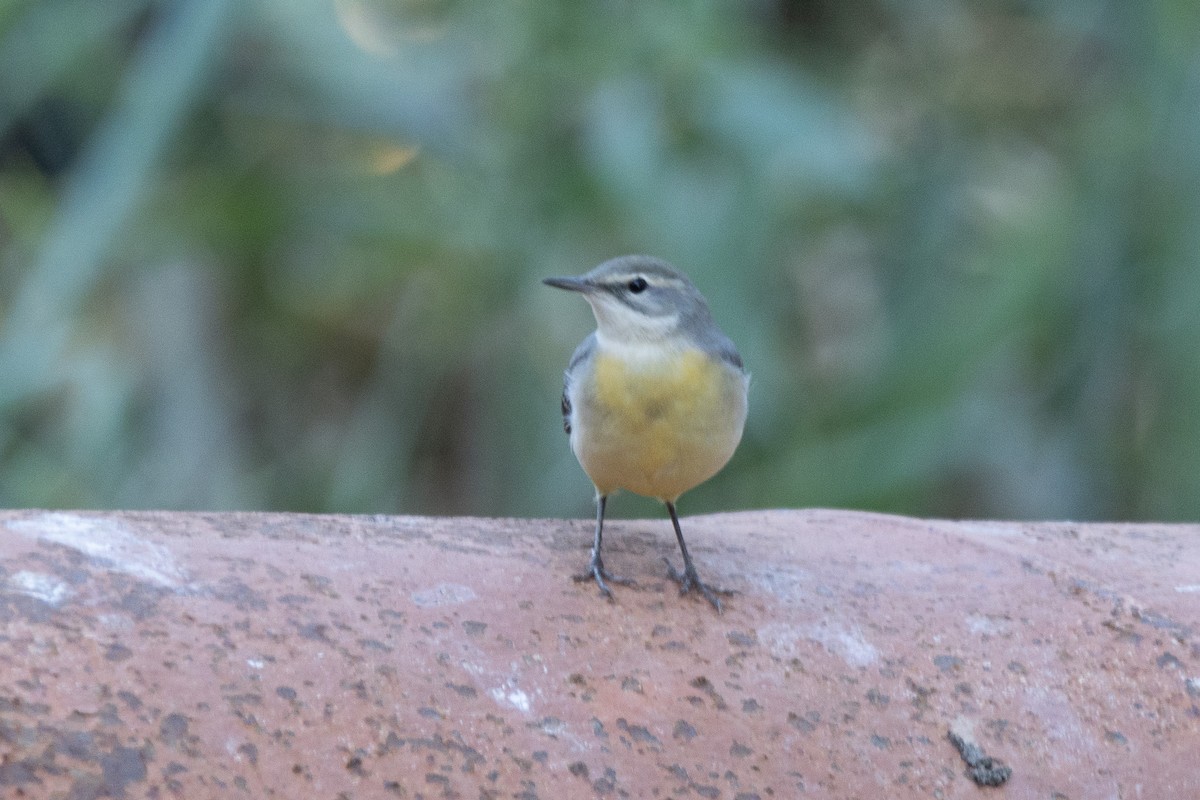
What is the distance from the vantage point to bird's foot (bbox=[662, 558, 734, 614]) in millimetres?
2459

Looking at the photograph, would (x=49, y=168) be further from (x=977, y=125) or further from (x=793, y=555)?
(x=793, y=555)

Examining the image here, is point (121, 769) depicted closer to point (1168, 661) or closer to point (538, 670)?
point (538, 670)

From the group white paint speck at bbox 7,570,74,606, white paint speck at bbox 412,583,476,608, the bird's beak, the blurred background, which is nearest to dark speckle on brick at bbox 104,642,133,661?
white paint speck at bbox 7,570,74,606

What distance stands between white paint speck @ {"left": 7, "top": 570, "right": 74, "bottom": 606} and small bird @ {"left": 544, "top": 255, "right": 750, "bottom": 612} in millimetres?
1230

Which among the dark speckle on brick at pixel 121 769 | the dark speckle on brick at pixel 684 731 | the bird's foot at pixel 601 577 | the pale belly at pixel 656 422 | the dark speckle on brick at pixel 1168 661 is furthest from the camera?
the pale belly at pixel 656 422

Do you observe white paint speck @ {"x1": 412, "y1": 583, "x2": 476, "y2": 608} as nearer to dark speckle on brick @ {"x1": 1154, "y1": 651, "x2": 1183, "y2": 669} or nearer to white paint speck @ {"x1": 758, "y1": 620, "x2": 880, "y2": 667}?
white paint speck @ {"x1": 758, "y1": 620, "x2": 880, "y2": 667}

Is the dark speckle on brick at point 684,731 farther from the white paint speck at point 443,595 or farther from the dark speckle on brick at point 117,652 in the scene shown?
the dark speckle on brick at point 117,652

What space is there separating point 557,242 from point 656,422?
8.77ft

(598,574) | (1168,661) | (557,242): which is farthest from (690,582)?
(557,242)

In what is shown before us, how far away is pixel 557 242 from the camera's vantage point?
5652 millimetres

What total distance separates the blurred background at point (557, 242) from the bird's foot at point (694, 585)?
8.34 ft

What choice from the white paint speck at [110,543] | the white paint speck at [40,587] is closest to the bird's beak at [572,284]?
the white paint speck at [110,543]

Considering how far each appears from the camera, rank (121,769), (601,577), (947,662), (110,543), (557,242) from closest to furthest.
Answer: (121,769) < (110,543) < (947,662) < (601,577) < (557,242)

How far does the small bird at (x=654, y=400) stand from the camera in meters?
3.07
